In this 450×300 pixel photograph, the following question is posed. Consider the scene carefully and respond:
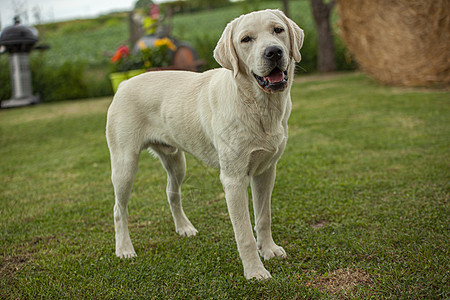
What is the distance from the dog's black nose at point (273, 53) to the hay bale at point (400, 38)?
6573mm

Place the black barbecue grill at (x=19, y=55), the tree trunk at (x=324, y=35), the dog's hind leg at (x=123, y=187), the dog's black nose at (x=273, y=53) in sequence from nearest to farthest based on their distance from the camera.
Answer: the dog's black nose at (x=273, y=53)
the dog's hind leg at (x=123, y=187)
the black barbecue grill at (x=19, y=55)
the tree trunk at (x=324, y=35)

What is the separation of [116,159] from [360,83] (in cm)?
871

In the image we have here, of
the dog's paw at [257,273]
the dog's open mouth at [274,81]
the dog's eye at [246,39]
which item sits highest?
the dog's eye at [246,39]

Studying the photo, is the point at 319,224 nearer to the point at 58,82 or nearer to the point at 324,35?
the point at 324,35

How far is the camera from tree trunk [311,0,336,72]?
1184 cm

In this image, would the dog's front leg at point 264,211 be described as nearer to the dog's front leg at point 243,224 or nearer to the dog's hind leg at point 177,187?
the dog's front leg at point 243,224

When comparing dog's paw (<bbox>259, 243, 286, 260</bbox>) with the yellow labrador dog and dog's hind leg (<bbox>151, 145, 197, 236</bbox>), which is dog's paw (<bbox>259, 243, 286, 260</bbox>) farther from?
dog's hind leg (<bbox>151, 145, 197, 236</bbox>)

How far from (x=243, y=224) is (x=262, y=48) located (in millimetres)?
1035

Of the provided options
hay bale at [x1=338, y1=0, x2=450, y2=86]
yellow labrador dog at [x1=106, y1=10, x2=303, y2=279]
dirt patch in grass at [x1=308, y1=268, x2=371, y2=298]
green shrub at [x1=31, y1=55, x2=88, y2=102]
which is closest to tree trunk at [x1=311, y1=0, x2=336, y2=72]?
hay bale at [x1=338, y1=0, x2=450, y2=86]

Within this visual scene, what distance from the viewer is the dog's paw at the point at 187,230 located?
3.25 meters

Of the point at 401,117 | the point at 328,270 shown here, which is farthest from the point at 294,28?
the point at 401,117

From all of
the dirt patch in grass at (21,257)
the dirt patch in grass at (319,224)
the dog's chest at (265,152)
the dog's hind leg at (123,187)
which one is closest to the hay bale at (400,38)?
the dirt patch in grass at (319,224)

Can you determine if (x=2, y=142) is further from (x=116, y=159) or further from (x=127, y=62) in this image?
(x=116, y=159)

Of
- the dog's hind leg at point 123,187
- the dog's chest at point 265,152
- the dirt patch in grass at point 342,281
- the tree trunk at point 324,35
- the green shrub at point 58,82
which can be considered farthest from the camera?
the green shrub at point 58,82
